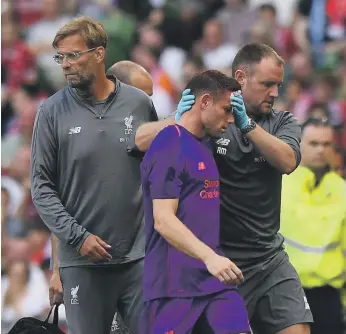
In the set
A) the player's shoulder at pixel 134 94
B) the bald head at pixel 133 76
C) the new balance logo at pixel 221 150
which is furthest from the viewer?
the bald head at pixel 133 76

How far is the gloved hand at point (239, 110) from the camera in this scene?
639cm

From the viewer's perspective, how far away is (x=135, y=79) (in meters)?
7.95

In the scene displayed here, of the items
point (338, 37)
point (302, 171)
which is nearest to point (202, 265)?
point (302, 171)

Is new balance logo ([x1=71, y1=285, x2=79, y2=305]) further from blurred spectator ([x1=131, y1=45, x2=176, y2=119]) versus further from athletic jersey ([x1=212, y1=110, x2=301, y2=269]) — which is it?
blurred spectator ([x1=131, y1=45, x2=176, y2=119])

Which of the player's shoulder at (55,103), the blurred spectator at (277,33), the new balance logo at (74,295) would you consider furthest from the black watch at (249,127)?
the blurred spectator at (277,33)

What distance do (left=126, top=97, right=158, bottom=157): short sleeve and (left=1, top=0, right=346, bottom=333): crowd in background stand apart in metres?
5.40

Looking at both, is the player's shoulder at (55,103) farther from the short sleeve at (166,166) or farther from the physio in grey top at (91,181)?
the short sleeve at (166,166)

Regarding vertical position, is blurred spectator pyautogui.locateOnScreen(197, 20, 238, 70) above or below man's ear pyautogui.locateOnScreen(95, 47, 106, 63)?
below

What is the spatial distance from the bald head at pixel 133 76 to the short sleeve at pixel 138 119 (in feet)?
2.31

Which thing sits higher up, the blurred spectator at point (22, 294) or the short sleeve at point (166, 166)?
the short sleeve at point (166, 166)

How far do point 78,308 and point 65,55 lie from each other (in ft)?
4.92

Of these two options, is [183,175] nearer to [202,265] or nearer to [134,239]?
[202,265]

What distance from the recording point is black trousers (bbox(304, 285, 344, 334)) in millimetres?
9094

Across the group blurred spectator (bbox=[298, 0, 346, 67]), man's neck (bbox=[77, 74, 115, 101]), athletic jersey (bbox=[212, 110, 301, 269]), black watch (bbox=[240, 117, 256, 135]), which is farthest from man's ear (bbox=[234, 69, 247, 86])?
blurred spectator (bbox=[298, 0, 346, 67])
